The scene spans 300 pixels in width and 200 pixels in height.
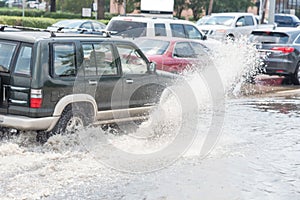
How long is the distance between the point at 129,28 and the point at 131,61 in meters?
8.04

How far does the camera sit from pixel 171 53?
14.5 metres

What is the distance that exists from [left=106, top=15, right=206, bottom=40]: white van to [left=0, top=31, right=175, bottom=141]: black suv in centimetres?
Answer: 779

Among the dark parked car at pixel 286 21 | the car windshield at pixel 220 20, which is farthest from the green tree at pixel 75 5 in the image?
the car windshield at pixel 220 20

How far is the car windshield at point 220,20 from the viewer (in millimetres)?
26484

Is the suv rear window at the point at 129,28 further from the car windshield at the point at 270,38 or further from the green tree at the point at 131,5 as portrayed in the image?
the green tree at the point at 131,5

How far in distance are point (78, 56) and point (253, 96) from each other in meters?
7.09

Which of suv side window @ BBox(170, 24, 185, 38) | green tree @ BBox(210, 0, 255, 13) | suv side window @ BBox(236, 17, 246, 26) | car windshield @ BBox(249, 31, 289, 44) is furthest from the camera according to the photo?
green tree @ BBox(210, 0, 255, 13)

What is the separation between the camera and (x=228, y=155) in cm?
897

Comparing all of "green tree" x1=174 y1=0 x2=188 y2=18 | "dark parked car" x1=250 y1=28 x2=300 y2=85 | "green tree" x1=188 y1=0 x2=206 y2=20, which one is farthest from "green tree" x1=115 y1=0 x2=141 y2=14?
"dark parked car" x1=250 y1=28 x2=300 y2=85

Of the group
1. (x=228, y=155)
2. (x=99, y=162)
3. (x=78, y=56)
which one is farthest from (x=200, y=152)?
(x=78, y=56)

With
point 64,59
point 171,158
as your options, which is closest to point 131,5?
point 64,59

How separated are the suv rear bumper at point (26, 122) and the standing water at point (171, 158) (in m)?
0.28

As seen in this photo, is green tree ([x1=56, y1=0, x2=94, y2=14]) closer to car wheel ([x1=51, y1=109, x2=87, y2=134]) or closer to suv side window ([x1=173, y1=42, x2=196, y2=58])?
suv side window ([x1=173, y1=42, x2=196, y2=58])

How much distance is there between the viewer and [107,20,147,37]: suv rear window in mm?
17719
